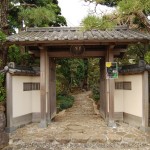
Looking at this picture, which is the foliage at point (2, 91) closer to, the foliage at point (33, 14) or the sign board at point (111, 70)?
the foliage at point (33, 14)

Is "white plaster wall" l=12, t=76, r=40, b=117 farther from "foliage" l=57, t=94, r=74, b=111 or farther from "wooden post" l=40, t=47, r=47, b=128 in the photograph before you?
"foliage" l=57, t=94, r=74, b=111

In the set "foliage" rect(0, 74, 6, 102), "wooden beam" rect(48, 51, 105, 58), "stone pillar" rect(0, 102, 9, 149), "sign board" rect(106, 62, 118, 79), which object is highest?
"wooden beam" rect(48, 51, 105, 58)

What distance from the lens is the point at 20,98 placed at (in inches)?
372

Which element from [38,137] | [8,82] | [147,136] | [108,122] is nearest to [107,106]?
[108,122]

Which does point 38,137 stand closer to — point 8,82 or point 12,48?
point 8,82

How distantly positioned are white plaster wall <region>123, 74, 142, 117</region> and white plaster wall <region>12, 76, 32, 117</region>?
4048 mm

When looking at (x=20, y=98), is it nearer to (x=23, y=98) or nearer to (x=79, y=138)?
(x=23, y=98)

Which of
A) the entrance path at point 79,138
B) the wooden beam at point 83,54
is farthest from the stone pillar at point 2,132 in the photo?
the wooden beam at point 83,54

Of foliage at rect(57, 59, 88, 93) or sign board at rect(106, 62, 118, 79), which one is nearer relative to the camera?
sign board at rect(106, 62, 118, 79)

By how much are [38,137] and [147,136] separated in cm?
360

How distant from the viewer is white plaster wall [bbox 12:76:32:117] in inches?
355

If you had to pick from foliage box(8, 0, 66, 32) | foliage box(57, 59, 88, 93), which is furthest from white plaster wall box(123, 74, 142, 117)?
foliage box(57, 59, 88, 93)

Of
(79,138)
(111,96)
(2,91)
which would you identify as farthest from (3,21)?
(79,138)

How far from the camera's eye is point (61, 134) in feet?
27.3
